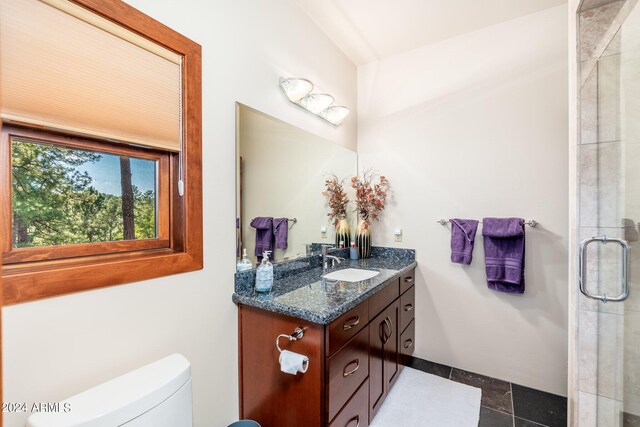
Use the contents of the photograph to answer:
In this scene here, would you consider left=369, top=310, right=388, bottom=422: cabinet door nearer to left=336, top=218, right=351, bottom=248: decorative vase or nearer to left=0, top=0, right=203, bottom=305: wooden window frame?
left=336, top=218, right=351, bottom=248: decorative vase

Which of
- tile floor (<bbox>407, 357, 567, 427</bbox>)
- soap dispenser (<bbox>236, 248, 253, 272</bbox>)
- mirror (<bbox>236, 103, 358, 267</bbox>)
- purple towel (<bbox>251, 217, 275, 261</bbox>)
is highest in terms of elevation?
mirror (<bbox>236, 103, 358, 267</bbox>)

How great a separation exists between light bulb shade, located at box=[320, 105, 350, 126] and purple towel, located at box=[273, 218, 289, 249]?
3.04 feet

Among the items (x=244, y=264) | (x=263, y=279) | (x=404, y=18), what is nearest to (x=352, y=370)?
(x=263, y=279)

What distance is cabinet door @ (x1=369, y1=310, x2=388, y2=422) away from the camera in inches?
67.8

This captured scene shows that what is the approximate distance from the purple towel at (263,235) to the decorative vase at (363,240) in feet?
3.40

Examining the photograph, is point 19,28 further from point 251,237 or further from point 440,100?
point 440,100

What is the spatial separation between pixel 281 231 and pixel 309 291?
48 centimetres

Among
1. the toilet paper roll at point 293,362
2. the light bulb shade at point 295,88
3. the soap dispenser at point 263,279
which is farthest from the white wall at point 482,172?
the toilet paper roll at point 293,362

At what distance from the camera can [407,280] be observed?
2330mm

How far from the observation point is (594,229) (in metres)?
1.48

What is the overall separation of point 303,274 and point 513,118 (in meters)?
Answer: 1.92

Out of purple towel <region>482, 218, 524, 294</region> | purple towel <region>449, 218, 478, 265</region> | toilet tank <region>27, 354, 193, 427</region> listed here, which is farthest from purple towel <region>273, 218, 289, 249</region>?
purple towel <region>482, 218, 524, 294</region>

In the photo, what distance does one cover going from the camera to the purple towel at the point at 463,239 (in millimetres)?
2252

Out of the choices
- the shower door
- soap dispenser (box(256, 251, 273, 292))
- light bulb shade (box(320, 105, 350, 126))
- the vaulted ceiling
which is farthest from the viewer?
light bulb shade (box(320, 105, 350, 126))
